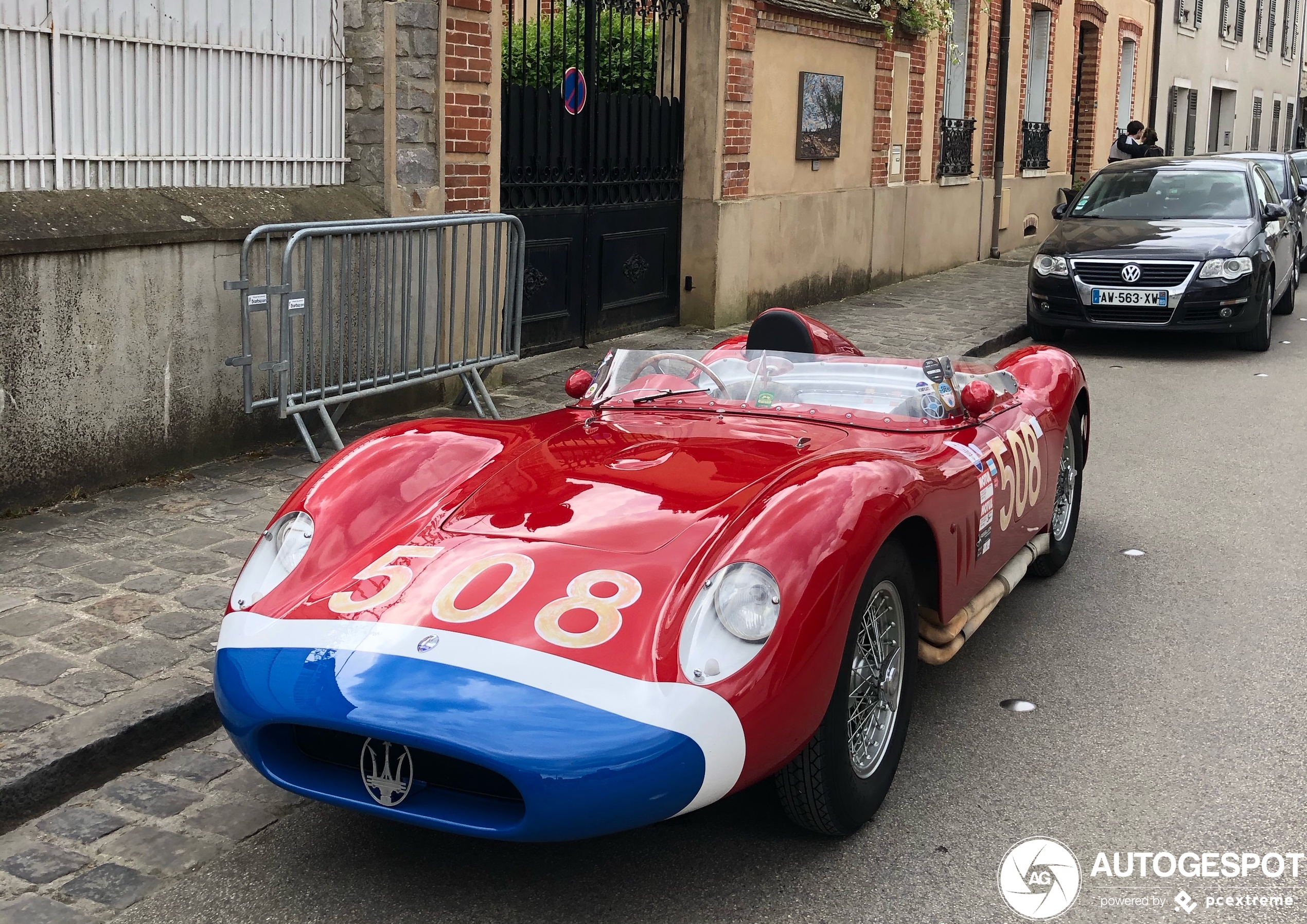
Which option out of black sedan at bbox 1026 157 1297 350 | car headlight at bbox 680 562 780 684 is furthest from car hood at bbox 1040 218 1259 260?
car headlight at bbox 680 562 780 684

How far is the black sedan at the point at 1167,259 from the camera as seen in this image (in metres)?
→ 11.3

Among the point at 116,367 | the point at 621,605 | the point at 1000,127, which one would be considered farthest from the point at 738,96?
the point at 621,605

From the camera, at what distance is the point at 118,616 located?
4738 millimetres

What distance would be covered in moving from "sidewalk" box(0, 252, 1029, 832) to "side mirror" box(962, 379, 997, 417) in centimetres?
253

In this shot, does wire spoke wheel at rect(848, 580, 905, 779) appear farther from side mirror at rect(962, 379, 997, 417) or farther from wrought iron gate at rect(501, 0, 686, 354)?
wrought iron gate at rect(501, 0, 686, 354)

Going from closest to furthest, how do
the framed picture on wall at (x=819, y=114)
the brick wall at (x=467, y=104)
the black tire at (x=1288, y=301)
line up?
the brick wall at (x=467, y=104)
the framed picture on wall at (x=819, y=114)
the black tire at (x=1288, y=301)

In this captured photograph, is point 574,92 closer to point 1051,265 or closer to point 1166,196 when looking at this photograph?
point 1051,265

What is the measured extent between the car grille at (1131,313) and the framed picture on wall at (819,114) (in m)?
3.51

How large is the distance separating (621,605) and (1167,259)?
9414mm

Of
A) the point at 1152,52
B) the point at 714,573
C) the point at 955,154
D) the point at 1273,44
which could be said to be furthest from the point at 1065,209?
the point at 1273,44

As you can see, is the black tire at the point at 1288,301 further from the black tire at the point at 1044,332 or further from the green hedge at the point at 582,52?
the green hedge at the point at 582,52

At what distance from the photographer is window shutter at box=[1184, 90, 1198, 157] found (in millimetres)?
31844

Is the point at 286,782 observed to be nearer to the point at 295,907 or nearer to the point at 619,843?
the point at 295,907

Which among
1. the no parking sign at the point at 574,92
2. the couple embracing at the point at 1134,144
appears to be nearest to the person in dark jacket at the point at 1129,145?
the couple embracing at the point at 1134,144
